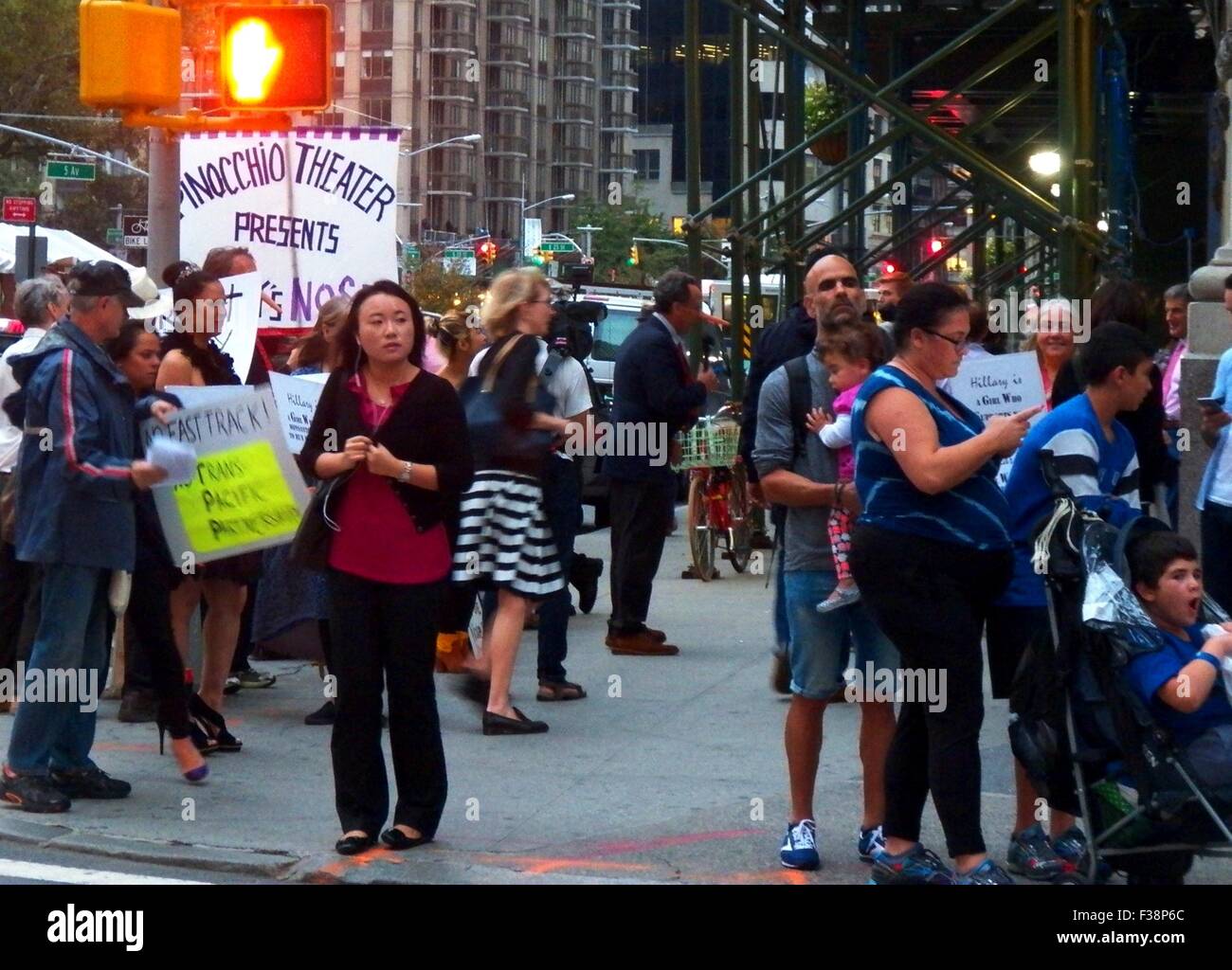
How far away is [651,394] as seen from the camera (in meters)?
10.6

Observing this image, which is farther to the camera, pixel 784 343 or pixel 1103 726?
pixel 784 343

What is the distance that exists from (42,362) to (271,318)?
268 cm

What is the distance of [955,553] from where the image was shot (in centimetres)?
571

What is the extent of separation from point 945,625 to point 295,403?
440 cm

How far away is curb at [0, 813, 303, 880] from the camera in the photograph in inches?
257

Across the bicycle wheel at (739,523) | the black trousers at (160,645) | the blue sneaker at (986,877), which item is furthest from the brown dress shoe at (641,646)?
the blue sneaker at (986,877)

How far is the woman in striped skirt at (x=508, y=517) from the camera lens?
8516 millimetres

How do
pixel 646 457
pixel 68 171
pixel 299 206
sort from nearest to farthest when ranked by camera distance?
1. pixel 299 206
2. pixel 646 457
3. pixel 68 171

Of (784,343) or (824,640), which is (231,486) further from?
(784,343)

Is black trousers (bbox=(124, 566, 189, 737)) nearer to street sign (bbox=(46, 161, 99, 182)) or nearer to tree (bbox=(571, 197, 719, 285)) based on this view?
street sign (bbox=(46, 161, 99, 182))

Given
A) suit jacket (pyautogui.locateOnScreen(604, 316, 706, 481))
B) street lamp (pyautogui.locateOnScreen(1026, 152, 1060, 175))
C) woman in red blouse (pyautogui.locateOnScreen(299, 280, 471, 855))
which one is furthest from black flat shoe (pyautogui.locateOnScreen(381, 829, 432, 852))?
street lamp (pyautogui.locateOnScreen(1026, 152, 1060, 175))

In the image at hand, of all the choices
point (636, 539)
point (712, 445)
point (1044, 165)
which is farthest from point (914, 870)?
point (1044, 165)

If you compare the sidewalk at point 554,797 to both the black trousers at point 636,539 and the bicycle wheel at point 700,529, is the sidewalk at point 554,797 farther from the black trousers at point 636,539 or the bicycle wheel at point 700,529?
the bicycle wheel at point 700,529
